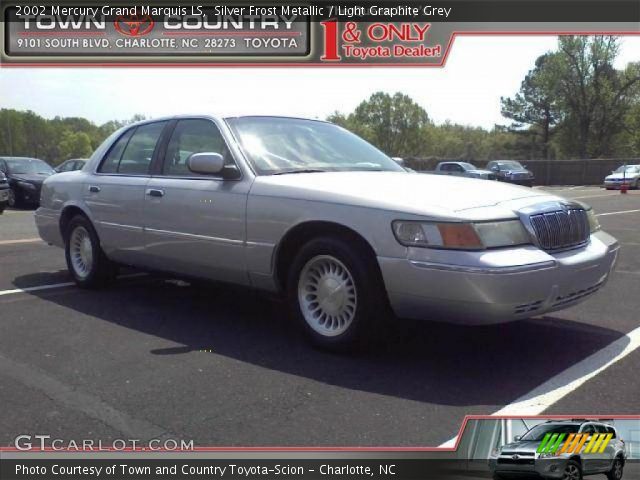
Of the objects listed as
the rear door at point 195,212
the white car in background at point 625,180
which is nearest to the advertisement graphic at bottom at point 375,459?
the rear door at point 195,212

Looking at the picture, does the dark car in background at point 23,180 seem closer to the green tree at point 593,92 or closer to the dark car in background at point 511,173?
the dark car in background at point 511,173

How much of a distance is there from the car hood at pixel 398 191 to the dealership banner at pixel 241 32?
3084 millimetres

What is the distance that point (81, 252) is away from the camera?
619 centimetres

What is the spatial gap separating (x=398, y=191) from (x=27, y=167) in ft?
54.2

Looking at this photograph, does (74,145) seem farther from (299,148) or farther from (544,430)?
(544,430)

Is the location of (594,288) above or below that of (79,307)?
above

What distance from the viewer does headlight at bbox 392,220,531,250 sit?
11.7ft

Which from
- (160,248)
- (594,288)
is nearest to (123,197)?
(160,248)

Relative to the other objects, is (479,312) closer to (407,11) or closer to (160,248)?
(160,248)

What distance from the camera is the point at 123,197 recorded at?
215 inches

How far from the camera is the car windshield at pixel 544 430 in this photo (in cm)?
275

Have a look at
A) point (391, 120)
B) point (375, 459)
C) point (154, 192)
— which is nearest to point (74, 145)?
point (391, 120)

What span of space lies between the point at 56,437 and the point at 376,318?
185 centimetres

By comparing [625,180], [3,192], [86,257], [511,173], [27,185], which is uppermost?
[511,173]
